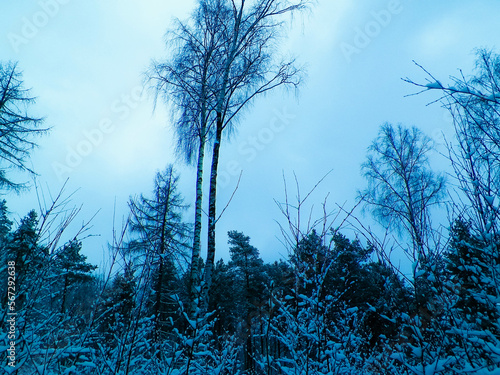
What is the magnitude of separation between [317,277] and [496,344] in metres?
1.26

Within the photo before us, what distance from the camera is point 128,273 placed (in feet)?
7.52

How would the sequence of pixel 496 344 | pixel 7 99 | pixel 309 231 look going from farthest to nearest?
pixel 7 99, pixel 309 231, pixel 496 344

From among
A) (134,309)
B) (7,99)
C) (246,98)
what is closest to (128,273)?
(134,309)

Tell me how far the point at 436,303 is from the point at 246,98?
6.62 metres

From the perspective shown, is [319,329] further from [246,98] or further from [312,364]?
[246,98]

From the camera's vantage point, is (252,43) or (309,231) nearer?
(309,231)

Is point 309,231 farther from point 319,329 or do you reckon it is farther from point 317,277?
point 319,329

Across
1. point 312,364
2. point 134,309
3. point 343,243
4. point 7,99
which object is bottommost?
point 312,364

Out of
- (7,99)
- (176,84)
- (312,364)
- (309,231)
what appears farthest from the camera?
(7,99)

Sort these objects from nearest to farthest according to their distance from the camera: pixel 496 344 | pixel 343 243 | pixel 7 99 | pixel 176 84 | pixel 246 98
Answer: pixel 496 344 < pixel 176 84 < pixel 246 98 < pixel 7 99 < pixel 343 243

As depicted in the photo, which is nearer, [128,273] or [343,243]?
[128,273]

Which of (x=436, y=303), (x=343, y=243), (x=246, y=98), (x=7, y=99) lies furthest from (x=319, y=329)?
(x=343, y=243)

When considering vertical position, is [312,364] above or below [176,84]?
below

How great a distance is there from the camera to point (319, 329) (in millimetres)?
2299
